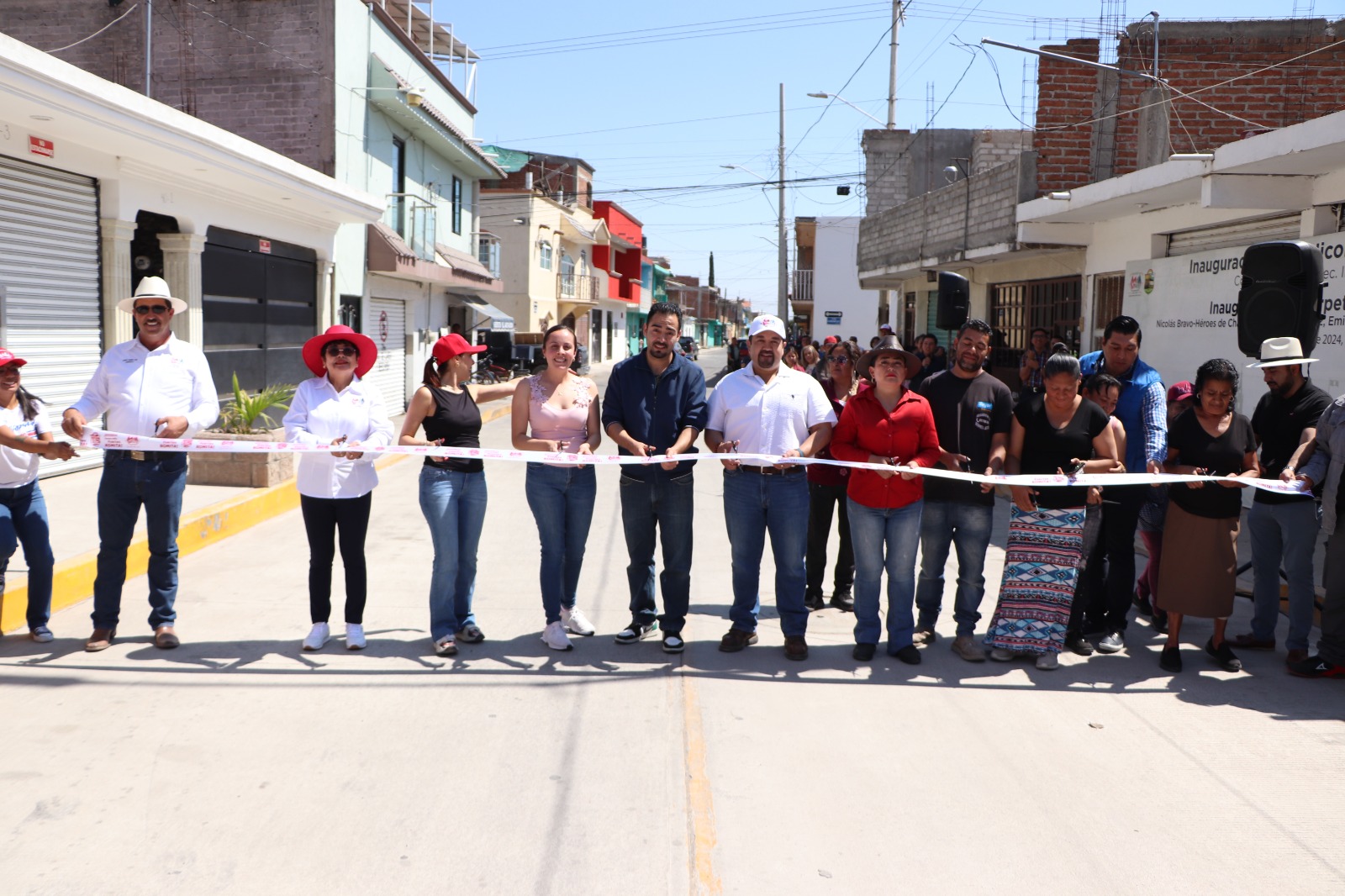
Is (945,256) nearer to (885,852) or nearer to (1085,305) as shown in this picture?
(1085,305)

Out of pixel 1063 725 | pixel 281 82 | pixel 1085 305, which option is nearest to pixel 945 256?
pixel 1085 305

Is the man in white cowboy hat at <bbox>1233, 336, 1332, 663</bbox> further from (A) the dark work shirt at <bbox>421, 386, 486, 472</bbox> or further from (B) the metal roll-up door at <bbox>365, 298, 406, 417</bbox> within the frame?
(B) the metal roll-up door at <bbox>365, 298, 406, 417</bbox>

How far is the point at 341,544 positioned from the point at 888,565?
10.3 ft

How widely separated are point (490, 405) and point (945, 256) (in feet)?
39.2

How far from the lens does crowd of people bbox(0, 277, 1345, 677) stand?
19.5 ft

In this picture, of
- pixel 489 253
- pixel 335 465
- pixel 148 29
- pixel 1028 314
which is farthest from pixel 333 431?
pixel 489 253

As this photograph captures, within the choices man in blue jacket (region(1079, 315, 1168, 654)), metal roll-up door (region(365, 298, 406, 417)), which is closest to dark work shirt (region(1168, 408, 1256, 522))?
man in blue jacket (region(1079, 315, 1168, 654))

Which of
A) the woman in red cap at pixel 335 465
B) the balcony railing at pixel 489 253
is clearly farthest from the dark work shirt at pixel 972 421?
the balcony railing at pixel 489 253

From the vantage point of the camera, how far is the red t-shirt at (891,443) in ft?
19.7

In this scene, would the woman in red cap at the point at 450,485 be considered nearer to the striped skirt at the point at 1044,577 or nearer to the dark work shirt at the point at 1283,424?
the striped skirt at the point at 1044,577

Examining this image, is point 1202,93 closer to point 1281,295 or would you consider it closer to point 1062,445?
point 1281,295

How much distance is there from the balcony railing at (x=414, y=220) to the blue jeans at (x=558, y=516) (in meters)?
18.2

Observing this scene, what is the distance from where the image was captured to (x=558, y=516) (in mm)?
6203

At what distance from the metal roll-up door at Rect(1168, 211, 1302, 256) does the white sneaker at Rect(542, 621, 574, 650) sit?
30.1 feet
